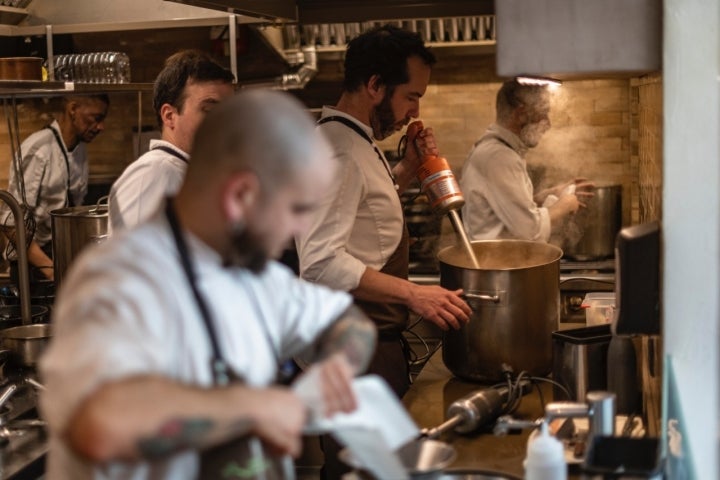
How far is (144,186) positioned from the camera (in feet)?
11.0

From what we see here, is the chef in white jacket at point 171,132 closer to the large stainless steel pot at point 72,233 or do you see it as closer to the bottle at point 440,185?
the bottle at point 440,185

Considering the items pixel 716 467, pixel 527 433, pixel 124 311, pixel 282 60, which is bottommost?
pixel 527 433

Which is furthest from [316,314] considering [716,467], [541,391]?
[541,391]

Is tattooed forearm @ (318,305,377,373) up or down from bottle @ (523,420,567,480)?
up

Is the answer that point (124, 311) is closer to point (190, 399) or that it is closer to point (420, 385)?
point (190, 399)

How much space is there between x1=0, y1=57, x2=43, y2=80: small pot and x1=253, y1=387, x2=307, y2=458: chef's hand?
2791 millimetres

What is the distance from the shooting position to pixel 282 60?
6812 mm

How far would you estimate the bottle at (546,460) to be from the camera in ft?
6.56

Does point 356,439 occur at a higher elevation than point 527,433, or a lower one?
higher

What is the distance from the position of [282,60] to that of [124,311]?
5538 millimetres

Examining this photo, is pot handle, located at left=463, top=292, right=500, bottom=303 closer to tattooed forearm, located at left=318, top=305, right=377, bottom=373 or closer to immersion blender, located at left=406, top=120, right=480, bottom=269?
immersion blender, located at left=406, top=120, right=480, bottom=269

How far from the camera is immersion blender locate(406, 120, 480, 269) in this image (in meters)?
3.49

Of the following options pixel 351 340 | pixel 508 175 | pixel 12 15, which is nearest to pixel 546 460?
pixel 351 340

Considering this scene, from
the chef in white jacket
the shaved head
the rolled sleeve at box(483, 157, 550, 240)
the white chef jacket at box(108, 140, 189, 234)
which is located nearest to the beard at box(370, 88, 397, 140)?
the chef in white jacket
